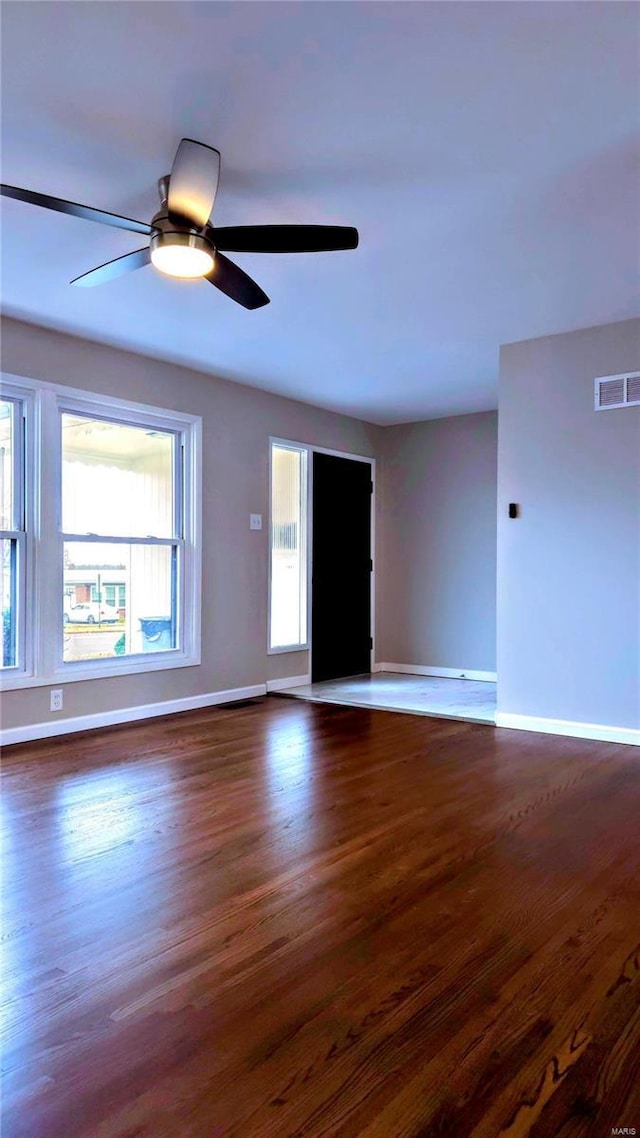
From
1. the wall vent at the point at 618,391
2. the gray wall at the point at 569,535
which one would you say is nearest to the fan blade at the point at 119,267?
the gray wall at the point at 569,535

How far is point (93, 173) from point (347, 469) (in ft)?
14.4

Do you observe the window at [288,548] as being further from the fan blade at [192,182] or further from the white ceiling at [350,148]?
the fan blade at [192,182]

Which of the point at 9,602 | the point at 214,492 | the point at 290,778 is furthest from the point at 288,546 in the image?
the point at 290,778

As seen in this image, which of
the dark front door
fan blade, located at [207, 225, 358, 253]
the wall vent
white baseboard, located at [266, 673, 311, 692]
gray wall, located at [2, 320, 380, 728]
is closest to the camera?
fan blade, located at [207, 225, 358, 253]

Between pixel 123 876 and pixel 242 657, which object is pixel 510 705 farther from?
pixel 123 876

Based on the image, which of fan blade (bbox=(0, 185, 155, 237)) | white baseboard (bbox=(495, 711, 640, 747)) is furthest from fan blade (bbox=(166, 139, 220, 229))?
white baseboard (bbox=(495, 711, 640, 747))

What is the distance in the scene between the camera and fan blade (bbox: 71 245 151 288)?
2662 mm

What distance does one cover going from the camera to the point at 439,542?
22.6ft

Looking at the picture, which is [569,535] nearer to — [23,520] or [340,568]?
[340,568]

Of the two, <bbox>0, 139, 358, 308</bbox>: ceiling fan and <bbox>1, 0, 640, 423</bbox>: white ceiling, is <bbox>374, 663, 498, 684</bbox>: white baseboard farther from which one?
<bbox>0, 139, 358, 308</bbox>: ceiling fan

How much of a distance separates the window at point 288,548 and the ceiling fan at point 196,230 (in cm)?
340

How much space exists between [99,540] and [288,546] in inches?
77.0

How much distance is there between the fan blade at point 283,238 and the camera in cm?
235

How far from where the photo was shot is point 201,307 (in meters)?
3.85
